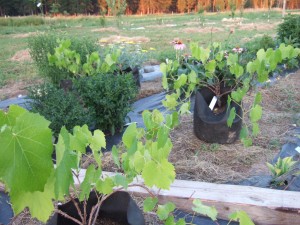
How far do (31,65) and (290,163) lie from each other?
7.49 metres

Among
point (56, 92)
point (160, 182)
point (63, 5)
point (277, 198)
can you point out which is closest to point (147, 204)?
point (160, 182)

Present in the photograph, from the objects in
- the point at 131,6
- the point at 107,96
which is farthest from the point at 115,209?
the point at 131,6

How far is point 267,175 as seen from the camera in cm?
235

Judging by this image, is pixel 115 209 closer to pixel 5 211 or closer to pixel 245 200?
pixel 245 200

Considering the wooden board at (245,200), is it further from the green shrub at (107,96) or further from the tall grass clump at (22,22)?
the tall grass clump at (22,22)

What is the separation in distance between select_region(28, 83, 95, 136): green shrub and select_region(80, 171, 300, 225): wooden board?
1.23m

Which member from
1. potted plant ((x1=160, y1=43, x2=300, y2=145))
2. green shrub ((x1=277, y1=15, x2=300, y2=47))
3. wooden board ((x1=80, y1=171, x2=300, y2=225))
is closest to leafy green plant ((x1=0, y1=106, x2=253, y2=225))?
wooden board ((x1=80, y1=171, x2=300, y2=225))

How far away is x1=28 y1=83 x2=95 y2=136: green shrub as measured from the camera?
289cm

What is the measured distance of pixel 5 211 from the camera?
213 centimetres

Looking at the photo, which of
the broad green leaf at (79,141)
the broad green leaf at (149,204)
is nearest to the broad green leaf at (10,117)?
the broad green leaf at (79,141)

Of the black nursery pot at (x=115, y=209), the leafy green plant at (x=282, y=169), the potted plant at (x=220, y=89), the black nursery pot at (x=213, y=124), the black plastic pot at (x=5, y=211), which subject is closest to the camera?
the black nursery pot at (x=115, y=209)

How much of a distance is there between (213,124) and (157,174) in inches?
74.5

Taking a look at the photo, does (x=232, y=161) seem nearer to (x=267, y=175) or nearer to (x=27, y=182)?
(x=267, y=175)

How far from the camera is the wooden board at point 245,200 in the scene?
5.90 feet
